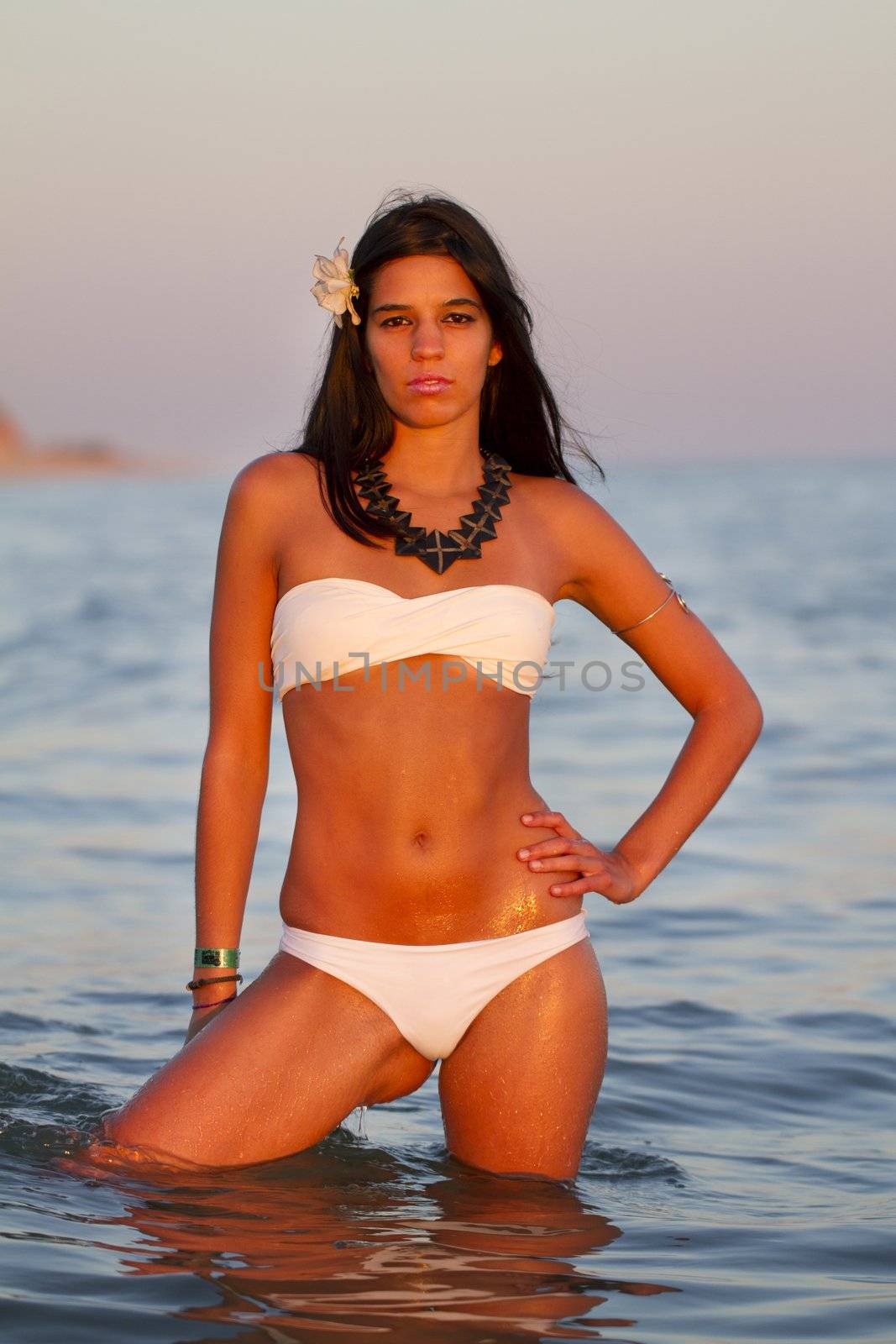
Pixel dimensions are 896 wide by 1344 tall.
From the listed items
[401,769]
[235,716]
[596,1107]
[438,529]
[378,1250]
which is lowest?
[378,1250]

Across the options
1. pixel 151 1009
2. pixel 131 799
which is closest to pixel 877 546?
pixel 131 799

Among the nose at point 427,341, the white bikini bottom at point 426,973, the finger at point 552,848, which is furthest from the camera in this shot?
the nose at point 427,341

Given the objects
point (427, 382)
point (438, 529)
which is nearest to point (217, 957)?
point (438, 529)

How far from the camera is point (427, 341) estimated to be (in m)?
3.91

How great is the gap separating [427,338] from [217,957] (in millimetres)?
1435

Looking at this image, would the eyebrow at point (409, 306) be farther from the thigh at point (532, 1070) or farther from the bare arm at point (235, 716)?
the thigh at point (532, 1070)

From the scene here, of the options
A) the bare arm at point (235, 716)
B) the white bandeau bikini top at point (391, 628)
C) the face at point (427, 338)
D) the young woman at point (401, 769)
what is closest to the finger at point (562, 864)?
the young woman at point (401, 769)

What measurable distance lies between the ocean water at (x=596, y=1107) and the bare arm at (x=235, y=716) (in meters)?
0.54

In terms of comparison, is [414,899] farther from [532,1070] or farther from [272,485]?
[272,485]

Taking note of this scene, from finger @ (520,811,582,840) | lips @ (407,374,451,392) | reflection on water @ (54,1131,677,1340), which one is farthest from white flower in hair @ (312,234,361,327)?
reflection on water @ (54,1131,677,1340)

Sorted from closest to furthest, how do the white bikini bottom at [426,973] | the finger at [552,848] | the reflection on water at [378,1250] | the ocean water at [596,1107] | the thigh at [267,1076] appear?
1. the reflection on water at [378,1250]
2. the ocean water at [596,1107]
3. the thigh at [267,1076]
4. the white bikini bottom at [426,973]
5. the finger at [552,848]

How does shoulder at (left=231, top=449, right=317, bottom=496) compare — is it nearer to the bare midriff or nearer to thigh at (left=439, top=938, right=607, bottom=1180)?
the bare midriff

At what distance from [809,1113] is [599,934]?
2134mm

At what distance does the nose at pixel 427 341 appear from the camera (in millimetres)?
3910
